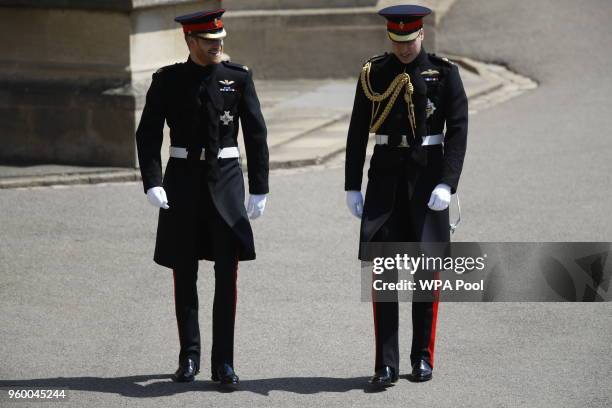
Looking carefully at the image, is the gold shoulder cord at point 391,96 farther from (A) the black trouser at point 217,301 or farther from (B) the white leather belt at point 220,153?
(A) the black trouser at point 217,301

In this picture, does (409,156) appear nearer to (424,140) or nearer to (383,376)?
(424,140)

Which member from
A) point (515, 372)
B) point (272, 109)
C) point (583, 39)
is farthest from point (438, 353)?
point (583, 39)

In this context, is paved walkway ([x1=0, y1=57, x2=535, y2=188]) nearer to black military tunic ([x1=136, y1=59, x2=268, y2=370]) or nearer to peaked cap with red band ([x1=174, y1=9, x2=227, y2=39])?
black military tunic ([x1=136, y1=59, x2=268, y2=370])

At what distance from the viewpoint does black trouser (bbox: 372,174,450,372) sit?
7.21m

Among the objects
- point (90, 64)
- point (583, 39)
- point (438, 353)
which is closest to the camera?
point (438, 353)

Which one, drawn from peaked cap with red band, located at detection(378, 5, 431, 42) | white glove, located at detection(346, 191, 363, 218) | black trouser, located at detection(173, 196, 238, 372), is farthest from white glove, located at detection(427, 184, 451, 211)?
black trouser, located at detection(173, 196, 238, 372)

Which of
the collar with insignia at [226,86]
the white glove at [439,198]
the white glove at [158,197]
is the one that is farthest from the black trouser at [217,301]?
the white glove at [439,198]

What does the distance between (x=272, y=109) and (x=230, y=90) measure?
33.1ft

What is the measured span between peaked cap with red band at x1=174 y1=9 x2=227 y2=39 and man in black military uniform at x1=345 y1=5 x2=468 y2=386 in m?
0.82

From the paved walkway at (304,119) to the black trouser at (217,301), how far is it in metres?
5.90

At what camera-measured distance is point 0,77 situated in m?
14.0

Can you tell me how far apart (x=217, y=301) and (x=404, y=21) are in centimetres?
173

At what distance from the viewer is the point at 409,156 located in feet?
23.9

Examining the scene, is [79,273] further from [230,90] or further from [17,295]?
[230,90]
